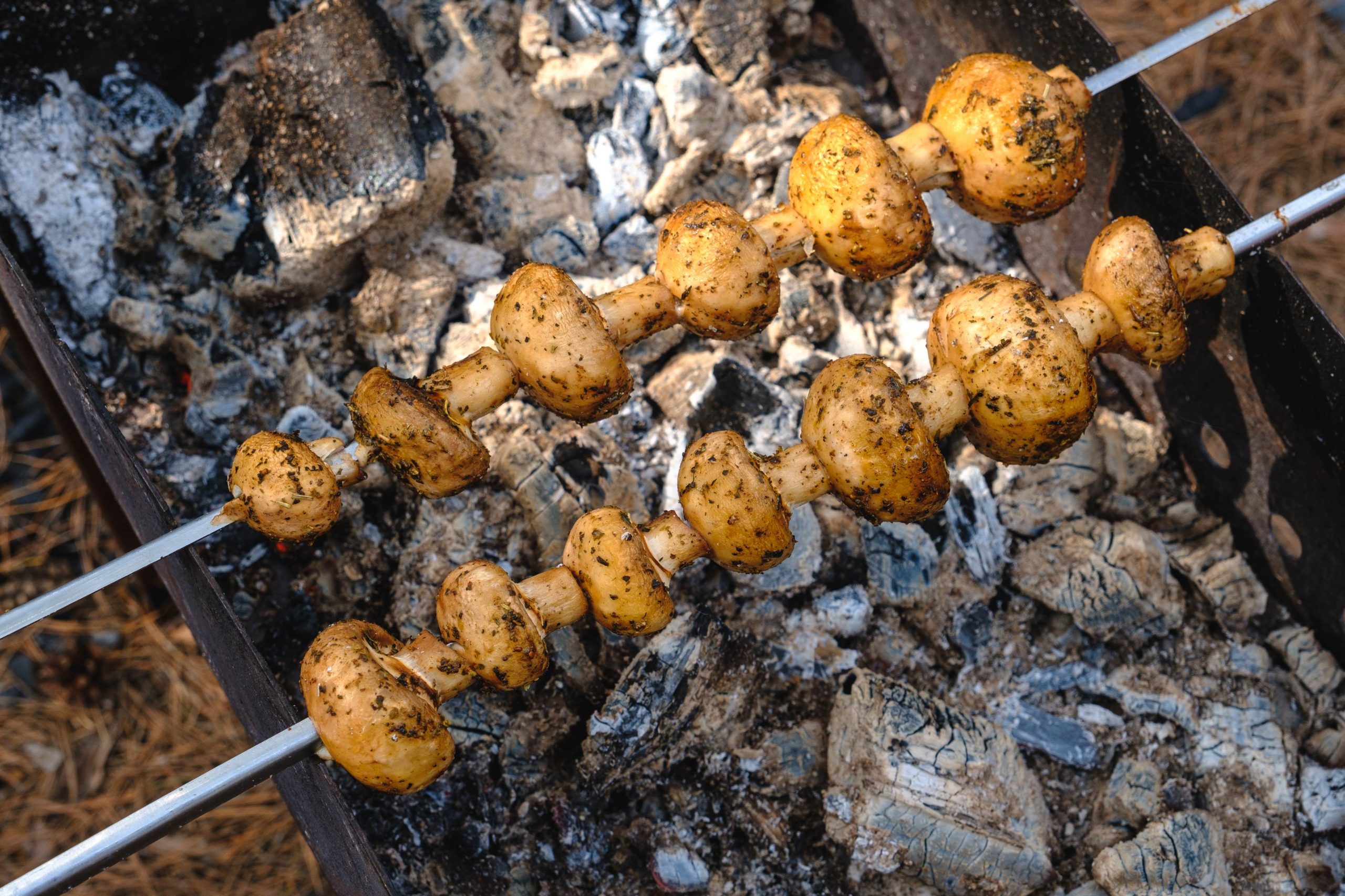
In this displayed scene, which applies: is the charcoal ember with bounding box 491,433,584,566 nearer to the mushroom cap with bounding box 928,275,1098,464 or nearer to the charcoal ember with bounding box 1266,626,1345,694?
the mushroom cap with bounding box 928,275,1098,464

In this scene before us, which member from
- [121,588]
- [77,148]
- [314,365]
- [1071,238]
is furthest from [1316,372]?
[121,588]

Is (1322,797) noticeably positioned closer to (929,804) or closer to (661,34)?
(929,804)

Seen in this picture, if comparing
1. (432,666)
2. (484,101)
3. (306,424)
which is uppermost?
(484,101)

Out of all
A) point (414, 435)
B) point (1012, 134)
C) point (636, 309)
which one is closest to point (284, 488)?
point (414, 435)

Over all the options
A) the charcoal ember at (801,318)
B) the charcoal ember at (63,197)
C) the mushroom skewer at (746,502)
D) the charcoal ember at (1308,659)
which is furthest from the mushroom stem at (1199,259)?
the charcoal ember at (63,197)

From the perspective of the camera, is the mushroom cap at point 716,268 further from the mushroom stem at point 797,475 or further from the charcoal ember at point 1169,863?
the charcoal ember at point 1169,863

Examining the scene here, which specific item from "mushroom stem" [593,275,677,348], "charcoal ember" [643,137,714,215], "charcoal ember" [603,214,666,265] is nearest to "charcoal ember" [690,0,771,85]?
"charcoal ember" [643,137,714,215]

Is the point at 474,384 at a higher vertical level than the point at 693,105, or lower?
lower

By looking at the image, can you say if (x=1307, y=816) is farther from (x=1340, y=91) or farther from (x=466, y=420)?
(x=1340, y=91)
